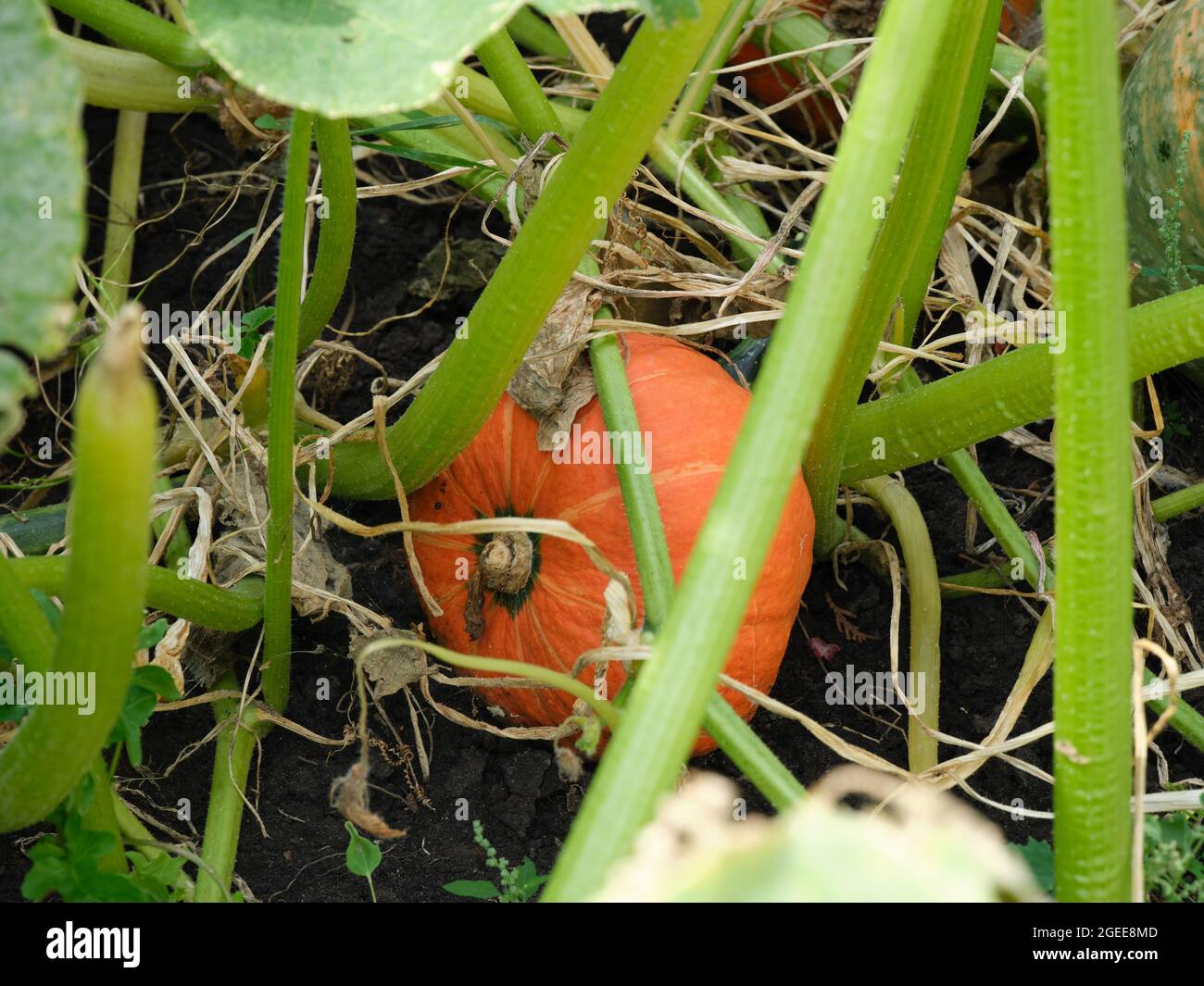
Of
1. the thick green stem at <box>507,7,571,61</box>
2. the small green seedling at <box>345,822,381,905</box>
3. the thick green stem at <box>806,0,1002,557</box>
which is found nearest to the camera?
the thick green stem at <box>806,0,1002,557</box>

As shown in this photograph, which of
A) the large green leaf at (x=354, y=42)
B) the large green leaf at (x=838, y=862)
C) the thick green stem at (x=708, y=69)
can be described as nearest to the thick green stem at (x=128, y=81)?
the thick green stem at (x=708, y=69)

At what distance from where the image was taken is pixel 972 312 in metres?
1.55

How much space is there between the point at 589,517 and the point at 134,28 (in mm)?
705

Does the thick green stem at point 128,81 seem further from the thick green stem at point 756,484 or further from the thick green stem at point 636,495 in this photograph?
the thick green stem at point 756,484

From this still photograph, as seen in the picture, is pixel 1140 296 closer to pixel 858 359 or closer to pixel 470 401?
pixel 858 359

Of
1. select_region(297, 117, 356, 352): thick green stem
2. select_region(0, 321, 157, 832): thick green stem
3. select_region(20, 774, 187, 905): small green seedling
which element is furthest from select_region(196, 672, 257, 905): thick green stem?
select_region(297, 117, 356, 352): thick green stem

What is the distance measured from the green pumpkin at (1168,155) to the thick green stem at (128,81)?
1158 mm

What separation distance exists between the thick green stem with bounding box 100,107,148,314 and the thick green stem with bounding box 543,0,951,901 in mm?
Answer: 1383

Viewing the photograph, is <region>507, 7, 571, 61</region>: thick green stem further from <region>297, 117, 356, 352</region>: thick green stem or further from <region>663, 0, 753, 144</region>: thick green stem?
<region>297, 117, 356, 352</region>: thick green stem

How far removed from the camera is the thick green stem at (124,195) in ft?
6.06

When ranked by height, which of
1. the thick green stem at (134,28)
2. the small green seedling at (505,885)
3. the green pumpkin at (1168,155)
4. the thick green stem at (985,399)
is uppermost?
the thick green stem at (134,28)

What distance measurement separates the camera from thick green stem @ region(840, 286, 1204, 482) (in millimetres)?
1089

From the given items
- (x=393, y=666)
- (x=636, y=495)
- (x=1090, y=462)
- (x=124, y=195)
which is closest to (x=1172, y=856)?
(x=1090, y=462)

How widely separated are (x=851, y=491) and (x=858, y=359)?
376 mm
